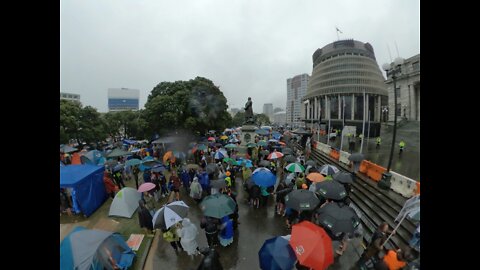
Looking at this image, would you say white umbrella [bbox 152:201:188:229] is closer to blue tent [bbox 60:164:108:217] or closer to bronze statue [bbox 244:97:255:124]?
blue tent [bbox 60:164:108:217]

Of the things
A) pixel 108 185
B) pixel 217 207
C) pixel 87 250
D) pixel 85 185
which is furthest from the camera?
pixel 108 185

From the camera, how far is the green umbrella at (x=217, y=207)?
20.5 ft

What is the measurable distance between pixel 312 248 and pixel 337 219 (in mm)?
1601

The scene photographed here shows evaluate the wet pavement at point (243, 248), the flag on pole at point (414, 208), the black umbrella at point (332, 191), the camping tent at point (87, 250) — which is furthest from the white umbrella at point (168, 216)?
the flag on pole at point (414, 208)

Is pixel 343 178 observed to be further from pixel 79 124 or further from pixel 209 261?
pixel 79 124

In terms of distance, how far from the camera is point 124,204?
320 inches

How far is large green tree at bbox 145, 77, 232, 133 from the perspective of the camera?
23.0m

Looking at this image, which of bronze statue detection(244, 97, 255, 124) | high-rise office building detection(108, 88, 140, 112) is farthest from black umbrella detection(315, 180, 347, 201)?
high-rise office building detection(108, 88, 140, 112)

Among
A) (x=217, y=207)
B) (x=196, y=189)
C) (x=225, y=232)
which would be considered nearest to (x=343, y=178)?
(x=225, y=232)

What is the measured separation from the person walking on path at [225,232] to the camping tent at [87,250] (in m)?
3.01
